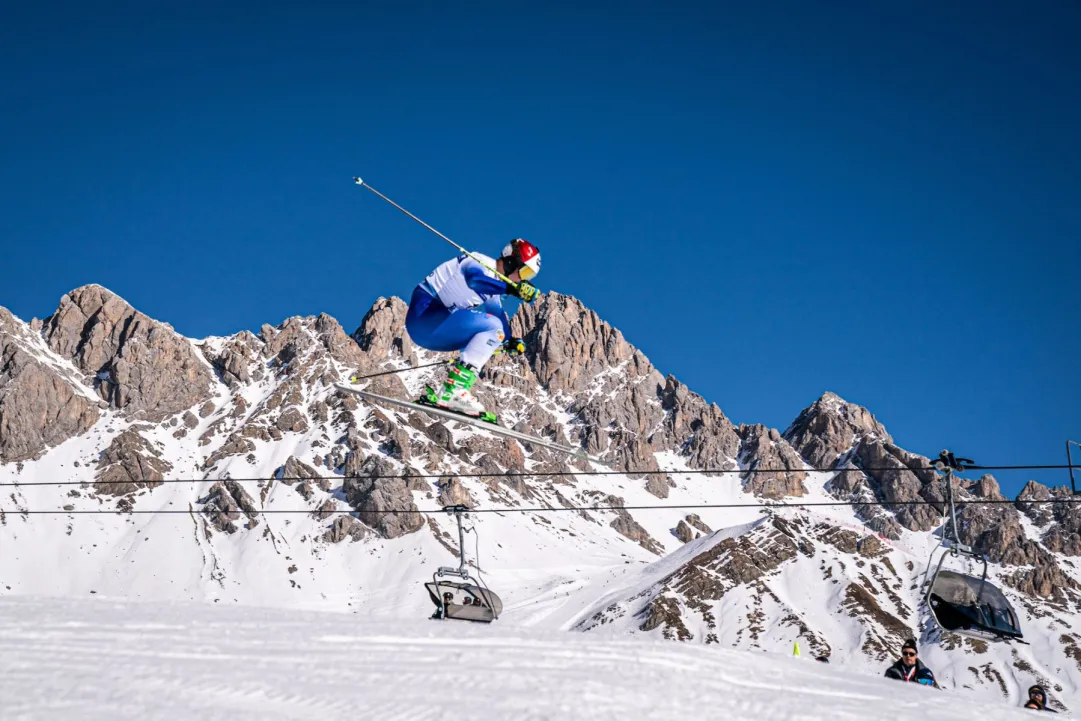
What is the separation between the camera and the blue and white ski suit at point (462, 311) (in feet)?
53.6

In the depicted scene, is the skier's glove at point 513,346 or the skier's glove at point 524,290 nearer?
the skier's glove at point 524,290

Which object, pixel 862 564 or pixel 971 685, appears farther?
pixel 862 564

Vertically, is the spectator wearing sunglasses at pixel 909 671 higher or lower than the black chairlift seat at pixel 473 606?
lower

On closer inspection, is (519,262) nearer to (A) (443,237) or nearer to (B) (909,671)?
(A) (443,237)

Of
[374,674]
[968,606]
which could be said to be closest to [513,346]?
[374,674]

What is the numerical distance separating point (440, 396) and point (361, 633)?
366 centimetres

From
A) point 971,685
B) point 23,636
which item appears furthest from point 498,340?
point 971,685

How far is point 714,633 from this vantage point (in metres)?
150

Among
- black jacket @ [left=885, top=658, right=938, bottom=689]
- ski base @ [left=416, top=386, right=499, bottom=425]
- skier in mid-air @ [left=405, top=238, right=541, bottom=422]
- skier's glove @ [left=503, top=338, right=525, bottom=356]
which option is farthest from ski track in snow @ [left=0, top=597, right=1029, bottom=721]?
skier's glove @ [left=503, top=338, right=525, bottom=356]

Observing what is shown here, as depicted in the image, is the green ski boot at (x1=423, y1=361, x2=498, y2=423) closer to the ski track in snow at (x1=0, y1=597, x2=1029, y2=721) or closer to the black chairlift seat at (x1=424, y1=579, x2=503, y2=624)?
the ski track in snow at (x1=0, y1=597, x2=1029, y2=721)

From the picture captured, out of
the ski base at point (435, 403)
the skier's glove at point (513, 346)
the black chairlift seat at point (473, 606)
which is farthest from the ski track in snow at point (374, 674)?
the black chairlift seat at point (473, 606)

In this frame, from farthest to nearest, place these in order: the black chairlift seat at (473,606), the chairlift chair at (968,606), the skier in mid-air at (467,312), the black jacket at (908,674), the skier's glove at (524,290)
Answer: the black chairlift seat at (473,606) → the chairlift chair at (968,606) → the black jacket at (908,674) → the skier in mid-air at (467,312) → the skier's glove at (524,290)

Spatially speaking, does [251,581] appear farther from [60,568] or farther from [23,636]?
[23,636]

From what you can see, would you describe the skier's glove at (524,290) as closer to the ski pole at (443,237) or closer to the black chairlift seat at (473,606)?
the ski pole at (443,237)
